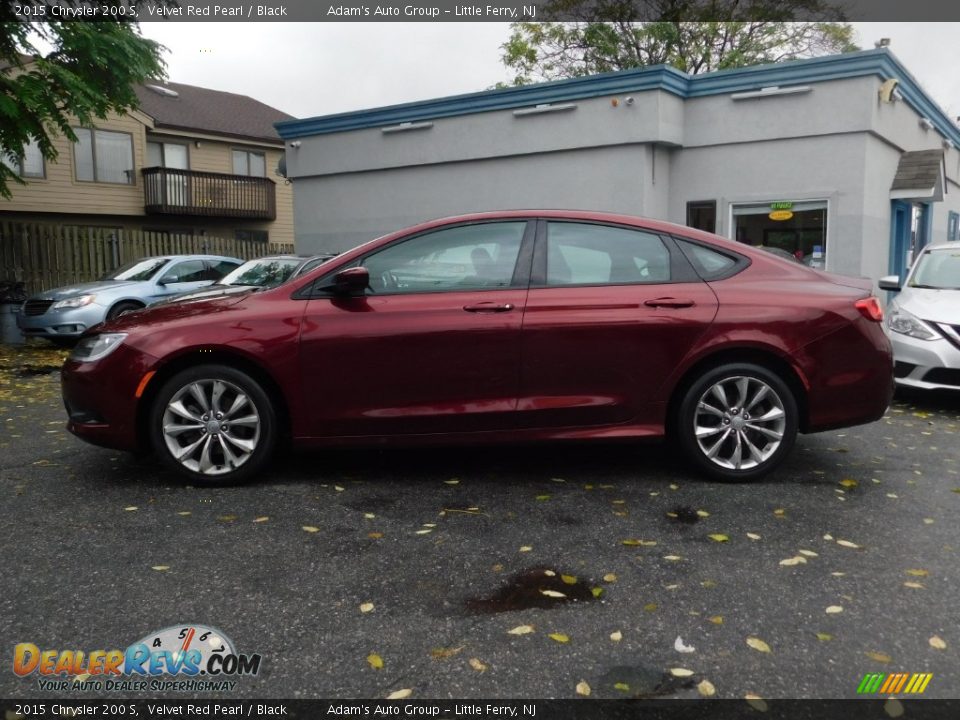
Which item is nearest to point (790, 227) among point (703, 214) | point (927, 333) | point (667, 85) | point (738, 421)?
point (703, 214)

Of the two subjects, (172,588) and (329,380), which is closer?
(172,588)

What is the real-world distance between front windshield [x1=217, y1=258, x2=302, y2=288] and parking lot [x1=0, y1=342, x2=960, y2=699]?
5.85 m

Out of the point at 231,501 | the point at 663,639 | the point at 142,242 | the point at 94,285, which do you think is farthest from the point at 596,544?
the point at 142,242

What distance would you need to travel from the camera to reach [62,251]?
17297 mm

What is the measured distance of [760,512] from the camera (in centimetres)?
450

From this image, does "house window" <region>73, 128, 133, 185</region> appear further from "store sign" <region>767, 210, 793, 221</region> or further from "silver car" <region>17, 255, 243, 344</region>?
"store sign" <region>767, 210, 793, 221</region>

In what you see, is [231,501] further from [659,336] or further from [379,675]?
[659,336]

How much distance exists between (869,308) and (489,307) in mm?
2333

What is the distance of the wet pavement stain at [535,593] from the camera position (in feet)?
10.9

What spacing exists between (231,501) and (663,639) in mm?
2683

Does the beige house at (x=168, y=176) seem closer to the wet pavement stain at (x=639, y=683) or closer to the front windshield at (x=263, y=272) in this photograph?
the front windshield at (x=263, y=272)

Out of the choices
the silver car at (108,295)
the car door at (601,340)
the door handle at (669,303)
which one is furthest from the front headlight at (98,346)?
the silver car at (108,295)

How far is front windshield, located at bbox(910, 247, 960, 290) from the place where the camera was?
8.30 m

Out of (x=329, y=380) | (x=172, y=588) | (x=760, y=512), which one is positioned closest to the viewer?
(x=172, y=588)
